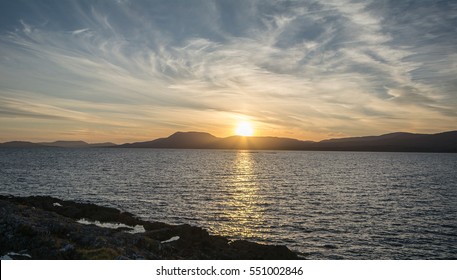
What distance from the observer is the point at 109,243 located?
26609mm

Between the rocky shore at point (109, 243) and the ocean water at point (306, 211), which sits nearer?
the rocky shore at point (109, 243)

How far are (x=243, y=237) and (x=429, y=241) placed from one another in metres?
21.3

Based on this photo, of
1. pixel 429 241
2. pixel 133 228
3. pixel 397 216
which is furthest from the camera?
pixel 397 216

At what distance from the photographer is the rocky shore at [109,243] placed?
24125 mm

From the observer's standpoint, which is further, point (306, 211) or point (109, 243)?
point (306, 211)

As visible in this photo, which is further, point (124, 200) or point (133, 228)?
point (124, 200)

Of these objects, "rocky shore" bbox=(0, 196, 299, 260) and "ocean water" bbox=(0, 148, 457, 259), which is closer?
"rocky shore" bbox=(0, 196, 299, 260)

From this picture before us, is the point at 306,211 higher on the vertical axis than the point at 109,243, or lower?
lower

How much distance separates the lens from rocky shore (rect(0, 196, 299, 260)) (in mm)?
24125

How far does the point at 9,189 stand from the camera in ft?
234
